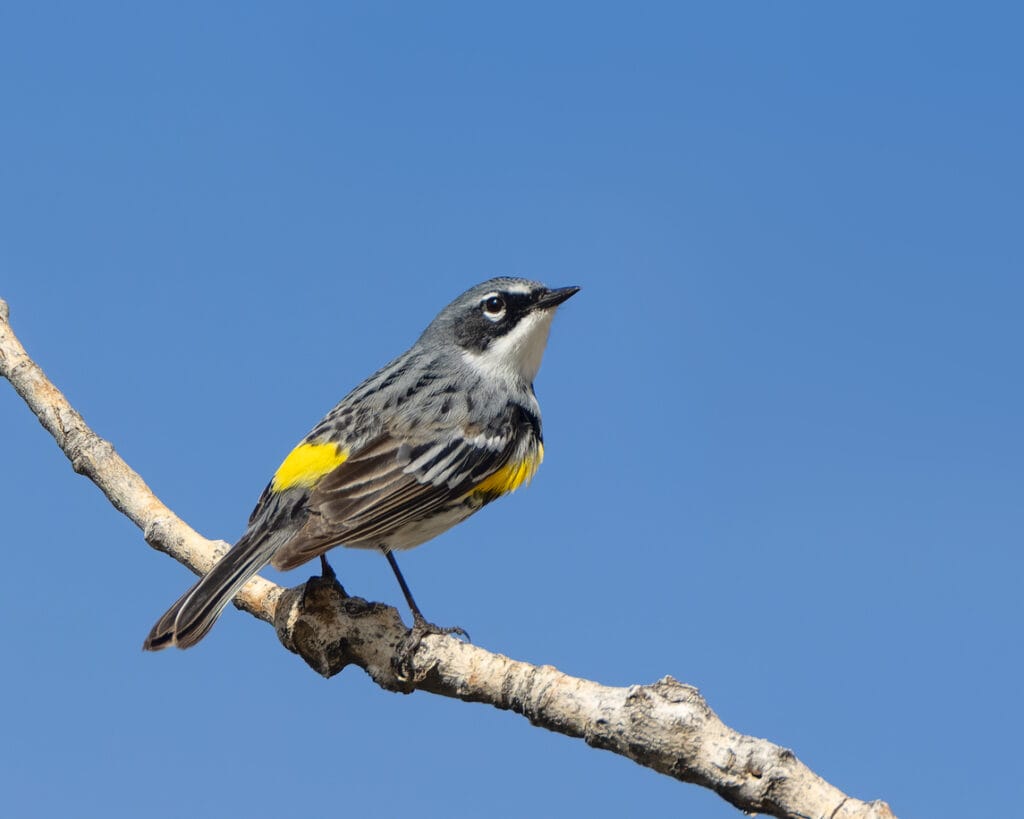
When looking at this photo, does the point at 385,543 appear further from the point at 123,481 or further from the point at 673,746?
the point at 673,746

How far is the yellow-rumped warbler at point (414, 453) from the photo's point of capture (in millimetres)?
7188

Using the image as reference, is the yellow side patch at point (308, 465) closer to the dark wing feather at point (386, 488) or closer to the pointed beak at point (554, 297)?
the dark wing feather at point (386, 488)

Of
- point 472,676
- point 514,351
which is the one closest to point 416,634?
point 472,676

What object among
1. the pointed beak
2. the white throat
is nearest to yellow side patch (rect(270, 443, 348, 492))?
the white throat

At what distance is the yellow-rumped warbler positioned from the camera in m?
7.19

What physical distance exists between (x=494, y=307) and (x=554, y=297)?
50 centimetres

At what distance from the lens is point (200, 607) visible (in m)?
6.85

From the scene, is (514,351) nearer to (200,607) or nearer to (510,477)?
(510,477)

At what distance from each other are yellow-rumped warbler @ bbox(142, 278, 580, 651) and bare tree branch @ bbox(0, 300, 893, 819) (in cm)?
39

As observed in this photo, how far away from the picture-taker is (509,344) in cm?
902

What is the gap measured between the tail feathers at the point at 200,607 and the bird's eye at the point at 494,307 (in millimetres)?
2942

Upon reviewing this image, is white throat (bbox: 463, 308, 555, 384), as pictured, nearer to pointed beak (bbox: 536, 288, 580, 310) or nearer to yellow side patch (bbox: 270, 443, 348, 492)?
pointed beak (bbox: 536, 288, 580, 310)

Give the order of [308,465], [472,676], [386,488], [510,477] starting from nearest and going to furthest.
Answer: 1. [472,676]
2. [386,488]
3. [308,465]
4. [510,477]

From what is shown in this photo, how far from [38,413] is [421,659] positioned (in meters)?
3.64
